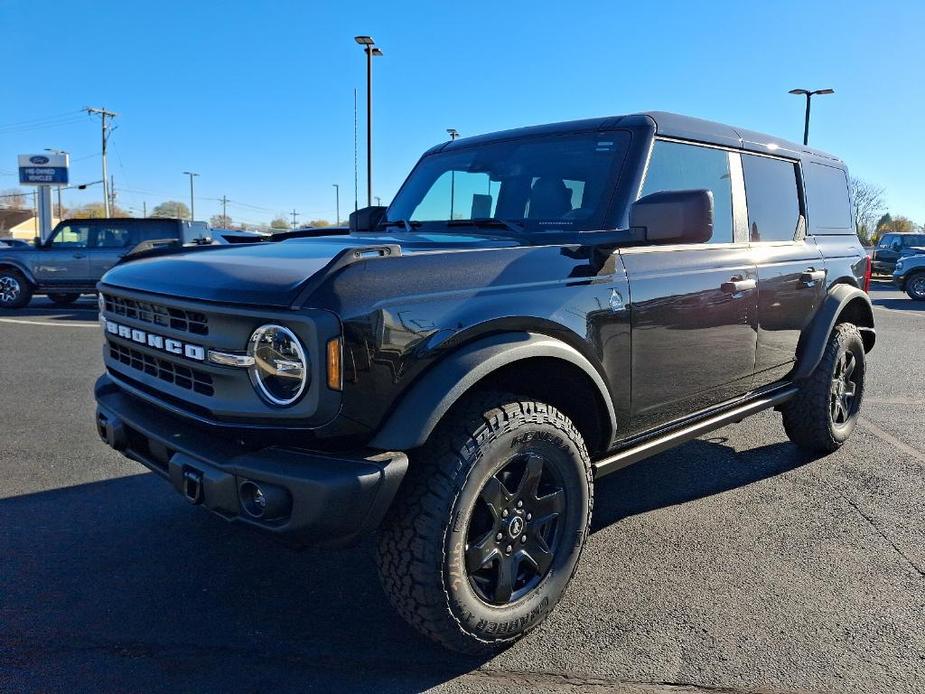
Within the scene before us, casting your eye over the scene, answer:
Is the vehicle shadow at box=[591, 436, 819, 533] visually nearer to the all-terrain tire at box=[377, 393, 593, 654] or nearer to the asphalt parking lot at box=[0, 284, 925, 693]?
the asphalt parking lot at box=[0, 284, 925, 693]

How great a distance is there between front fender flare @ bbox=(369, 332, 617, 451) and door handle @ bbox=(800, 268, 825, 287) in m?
2.31

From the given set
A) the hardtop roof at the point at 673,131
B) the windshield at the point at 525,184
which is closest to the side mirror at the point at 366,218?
the windshield at the point at 525,184

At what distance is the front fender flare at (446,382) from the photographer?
2172 millimetres

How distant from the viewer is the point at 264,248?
112 inches

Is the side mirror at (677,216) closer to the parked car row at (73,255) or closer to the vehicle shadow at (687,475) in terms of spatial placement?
the vehicle shadow at (687,475)

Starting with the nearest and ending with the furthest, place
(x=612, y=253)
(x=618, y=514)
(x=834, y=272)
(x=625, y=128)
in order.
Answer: (x=612, y=253)
(x=625, y=128)
(x=618, y=514)
(x=834, y=272)

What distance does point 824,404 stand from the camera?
4.46 meters

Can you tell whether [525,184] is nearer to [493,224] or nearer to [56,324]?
[493,224]

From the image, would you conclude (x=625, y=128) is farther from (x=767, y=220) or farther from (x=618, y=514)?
(x=618, y=514)

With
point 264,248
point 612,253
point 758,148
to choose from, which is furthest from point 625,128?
point 264,248

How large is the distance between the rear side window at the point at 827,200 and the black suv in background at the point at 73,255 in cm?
1200

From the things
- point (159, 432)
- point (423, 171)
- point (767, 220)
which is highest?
point (423, 171)

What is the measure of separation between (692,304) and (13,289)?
1497 centimetres

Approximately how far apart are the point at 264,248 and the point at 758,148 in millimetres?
2860
